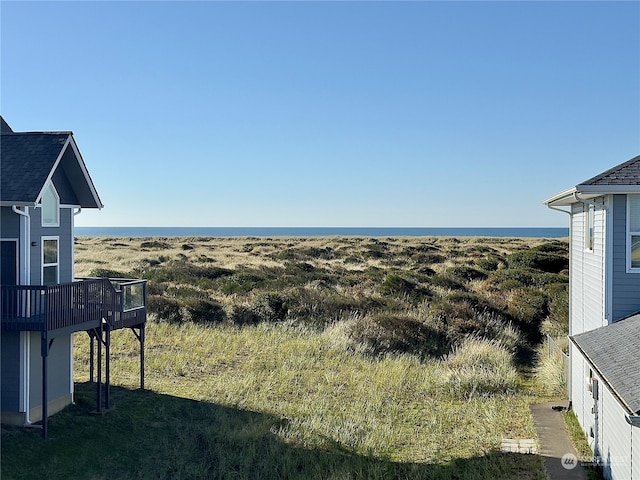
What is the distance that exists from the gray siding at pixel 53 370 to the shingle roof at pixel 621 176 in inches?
445

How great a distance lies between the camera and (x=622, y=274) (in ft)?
35.8

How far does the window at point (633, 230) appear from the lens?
35.5 ft

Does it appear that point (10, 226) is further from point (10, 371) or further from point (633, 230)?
point (633, 230)

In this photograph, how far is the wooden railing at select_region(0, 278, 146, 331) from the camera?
1277 cm

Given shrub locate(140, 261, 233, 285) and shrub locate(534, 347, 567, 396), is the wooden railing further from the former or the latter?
shrub locate(140, 261, 233, 285)

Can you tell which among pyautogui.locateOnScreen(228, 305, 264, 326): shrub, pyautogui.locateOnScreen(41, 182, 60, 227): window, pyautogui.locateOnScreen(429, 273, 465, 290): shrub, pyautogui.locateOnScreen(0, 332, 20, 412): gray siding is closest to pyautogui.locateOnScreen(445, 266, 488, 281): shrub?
pyautogui.locateOnScreen(429, 273, 465, 290): shrub

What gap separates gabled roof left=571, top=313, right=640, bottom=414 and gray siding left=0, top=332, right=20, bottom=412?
1093 cm

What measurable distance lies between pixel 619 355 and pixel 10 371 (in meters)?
11.6

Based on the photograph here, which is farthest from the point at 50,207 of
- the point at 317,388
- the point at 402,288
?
the point at 402,288

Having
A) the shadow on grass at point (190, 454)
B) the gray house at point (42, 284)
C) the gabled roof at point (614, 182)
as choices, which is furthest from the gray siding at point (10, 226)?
the gabled roof at point (614, 182)

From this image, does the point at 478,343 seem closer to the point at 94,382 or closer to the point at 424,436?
the point at 424,436

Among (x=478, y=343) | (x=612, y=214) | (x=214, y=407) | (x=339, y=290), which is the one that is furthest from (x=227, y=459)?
(x=339, y=290)

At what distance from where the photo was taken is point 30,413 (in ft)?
44.7

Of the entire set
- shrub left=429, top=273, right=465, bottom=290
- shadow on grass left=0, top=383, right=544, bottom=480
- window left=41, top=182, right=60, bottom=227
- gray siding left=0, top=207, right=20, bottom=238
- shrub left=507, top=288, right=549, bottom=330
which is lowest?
shadow on grass left=0, top=383, right=544, bottom=480
